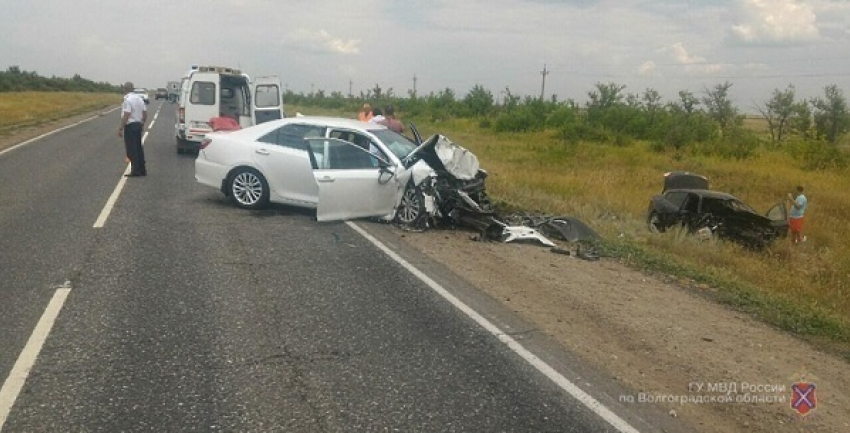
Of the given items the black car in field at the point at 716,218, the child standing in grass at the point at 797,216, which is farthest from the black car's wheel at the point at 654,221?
the child standing in grass at the point at 797,216

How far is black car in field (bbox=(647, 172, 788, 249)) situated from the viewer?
52.2ft

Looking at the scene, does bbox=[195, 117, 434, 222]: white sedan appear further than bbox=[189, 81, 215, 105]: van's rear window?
No

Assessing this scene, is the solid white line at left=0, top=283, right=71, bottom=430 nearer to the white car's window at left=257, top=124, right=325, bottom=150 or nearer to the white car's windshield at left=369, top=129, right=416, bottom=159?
the white car's window at left=257, top=124, right=325, bottom=150

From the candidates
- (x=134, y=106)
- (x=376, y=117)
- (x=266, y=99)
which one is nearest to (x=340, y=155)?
(x=134, y=106)

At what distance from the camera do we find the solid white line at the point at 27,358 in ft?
15.1

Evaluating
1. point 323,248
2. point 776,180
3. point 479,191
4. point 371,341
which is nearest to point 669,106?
point 776,180

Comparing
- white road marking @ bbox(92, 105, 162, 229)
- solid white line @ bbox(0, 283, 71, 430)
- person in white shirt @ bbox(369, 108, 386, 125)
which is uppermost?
person in white shirt @ bbox(369, 108, 386, 125)

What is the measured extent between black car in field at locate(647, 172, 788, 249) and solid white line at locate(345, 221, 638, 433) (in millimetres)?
8866

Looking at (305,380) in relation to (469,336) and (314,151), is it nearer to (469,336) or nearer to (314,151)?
(469,336)

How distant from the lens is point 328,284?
25.2ft

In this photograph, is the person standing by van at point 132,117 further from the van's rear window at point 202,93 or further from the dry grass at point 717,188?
the dry grass at point 717,188

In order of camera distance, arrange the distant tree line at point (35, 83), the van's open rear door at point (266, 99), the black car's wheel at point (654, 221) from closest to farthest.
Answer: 1. the black car's wheel at point (654, 221)
2. the van's open rear door at point (266, 99)
3. the distant tree line at point (35, 83)

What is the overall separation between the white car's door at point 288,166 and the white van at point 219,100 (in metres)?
8.51

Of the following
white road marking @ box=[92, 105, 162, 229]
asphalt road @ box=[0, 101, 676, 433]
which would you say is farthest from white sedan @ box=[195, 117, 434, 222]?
white road marking @ box=[92, 105, 162, 229]
